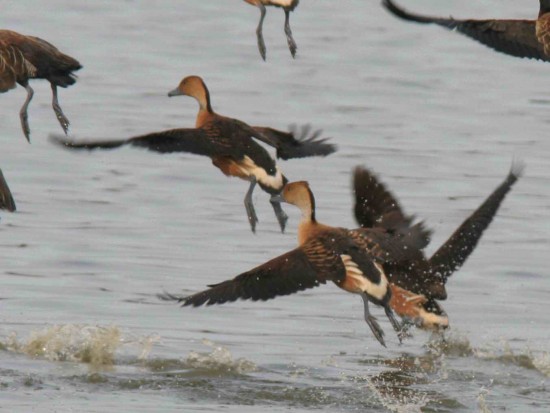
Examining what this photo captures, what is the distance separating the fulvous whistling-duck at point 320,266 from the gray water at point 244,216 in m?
0.59

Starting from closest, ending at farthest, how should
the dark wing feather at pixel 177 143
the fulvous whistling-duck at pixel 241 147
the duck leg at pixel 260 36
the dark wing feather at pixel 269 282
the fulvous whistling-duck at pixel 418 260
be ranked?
Answer: 1. the dark wing feather at pixel 269 282
2. the dark wing feather at pixel 177 143
3. the fulvous whistling-duck at pixel 241 147
4. the duck leg at pixel 260 36
5. the fulvous whistling-duck at pixel 418 260

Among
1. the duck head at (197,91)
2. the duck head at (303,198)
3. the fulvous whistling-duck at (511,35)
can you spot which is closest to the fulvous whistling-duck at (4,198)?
the duck head at (197,91)

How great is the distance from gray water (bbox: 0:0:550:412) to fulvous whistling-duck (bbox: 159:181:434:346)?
1.95 feet

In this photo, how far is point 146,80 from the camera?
2217cm

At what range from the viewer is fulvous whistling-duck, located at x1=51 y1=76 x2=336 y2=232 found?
1115cm

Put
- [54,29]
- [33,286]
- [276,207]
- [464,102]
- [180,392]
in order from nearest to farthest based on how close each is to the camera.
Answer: [180,392] < [276,207] < [33,286] < [464,102] < [54,29]

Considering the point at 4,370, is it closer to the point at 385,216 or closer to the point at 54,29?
the point at 385,216

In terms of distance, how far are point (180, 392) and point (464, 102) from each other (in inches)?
470

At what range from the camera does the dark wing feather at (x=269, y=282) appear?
33.3 ft

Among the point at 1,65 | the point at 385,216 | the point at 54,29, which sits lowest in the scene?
the point at 54,29

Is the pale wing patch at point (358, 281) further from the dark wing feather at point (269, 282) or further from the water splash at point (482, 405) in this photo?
the water splash at point (482, 405)

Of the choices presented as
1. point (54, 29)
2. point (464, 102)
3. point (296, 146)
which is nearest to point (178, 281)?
point (296, 146)

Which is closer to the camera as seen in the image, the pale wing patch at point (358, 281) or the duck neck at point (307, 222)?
the pale wing patch at point (358, 281)

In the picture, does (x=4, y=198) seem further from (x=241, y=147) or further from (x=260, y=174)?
(x=260, y=174)
